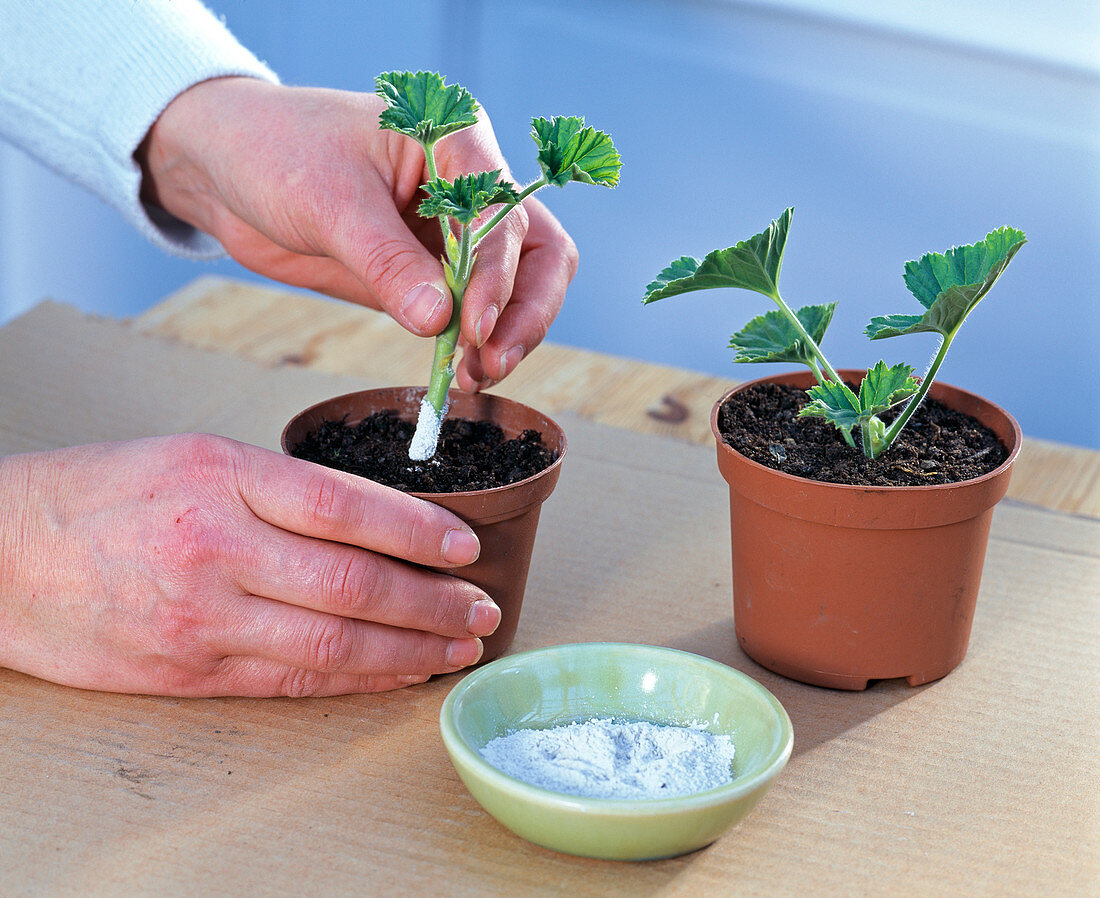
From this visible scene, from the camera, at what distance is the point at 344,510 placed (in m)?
0.71

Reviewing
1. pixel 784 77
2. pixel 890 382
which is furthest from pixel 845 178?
pixel 890 382

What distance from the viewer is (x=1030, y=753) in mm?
741

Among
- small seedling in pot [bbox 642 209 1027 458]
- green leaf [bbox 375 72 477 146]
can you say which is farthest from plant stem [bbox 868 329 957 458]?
green leaf [bbox 375 72 477 146]

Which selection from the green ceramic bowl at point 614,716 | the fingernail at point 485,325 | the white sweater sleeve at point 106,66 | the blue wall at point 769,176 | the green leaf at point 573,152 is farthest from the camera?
the blue wall at point 769,176

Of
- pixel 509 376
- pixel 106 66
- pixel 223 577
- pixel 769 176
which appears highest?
pixel 106 66

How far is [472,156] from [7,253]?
238 centimetres

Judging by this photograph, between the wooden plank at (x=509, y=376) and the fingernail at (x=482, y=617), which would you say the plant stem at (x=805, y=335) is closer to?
the fingernail at (x=482, y=617)

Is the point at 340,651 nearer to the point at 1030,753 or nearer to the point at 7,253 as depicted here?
the point at 1030,753

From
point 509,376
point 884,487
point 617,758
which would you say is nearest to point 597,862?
point 617,758

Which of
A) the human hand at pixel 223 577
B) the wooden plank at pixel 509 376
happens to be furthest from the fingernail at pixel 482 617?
the wooden plank at pixel 509 376

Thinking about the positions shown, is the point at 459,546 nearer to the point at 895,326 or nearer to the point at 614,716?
the point at 614,716

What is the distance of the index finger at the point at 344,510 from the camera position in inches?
27.8

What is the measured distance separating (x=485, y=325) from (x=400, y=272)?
0.07 meters

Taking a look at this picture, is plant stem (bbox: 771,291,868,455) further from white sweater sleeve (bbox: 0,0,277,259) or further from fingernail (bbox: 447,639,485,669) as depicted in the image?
white sweater sleeve (bbox: 0,0,277,259)
